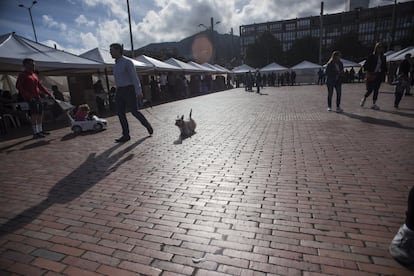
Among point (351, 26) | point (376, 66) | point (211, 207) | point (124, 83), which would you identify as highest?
point (351, 26)

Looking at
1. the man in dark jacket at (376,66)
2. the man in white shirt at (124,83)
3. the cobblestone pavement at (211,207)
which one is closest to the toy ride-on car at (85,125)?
the man in white shirt at (124,83)

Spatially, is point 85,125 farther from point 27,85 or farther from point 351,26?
point 351,26

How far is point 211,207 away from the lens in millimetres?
2604

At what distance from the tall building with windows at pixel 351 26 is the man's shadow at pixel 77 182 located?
7675 centimetres

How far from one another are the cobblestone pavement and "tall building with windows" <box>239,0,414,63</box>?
76.1m

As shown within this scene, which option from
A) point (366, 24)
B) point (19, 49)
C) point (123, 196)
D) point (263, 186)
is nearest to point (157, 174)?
point (123, 196)

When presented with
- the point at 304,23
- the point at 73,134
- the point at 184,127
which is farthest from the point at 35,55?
the point at 304,23

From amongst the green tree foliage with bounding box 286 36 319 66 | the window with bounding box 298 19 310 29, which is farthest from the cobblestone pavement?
the window with bounding box 298 19 310 29

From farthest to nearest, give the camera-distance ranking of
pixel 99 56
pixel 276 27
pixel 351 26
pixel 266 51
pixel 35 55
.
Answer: pixel 276 27, pixel 351 26, pixel 266 51, pixel 99 56, pixel 35 55

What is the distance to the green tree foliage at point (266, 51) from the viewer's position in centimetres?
6159

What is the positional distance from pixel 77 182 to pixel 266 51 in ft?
211

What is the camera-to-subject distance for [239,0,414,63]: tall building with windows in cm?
7706

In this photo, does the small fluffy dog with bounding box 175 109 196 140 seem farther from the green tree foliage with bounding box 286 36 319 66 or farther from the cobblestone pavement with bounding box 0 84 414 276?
the green tree foliage with bounding box 286 36 319 66

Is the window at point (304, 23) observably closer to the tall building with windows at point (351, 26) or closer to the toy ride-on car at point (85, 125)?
the tall building with windows at point (351, 26)
